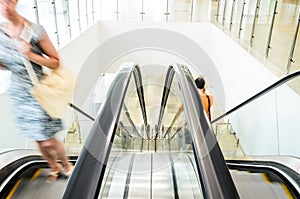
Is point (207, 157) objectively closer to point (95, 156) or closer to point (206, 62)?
point (95, 156)

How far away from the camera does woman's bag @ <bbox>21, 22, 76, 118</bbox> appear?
6.53ft

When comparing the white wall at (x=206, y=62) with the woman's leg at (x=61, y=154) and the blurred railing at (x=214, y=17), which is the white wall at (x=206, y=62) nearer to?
the blurred railing at (x=214, y=17)

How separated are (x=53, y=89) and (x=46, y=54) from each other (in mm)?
244

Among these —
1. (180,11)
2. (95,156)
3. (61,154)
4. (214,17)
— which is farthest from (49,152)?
(180,11)

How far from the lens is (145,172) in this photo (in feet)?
8.48

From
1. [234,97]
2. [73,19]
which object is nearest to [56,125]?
[234,97]

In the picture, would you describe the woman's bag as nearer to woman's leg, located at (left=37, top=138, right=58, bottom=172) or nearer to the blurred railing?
woman's leg, located at (left=37, top=138, right=58, bottom=172)

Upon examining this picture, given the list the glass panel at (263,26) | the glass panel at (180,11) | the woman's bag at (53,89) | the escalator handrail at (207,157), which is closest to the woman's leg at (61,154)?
the woman's bag at (53,89)

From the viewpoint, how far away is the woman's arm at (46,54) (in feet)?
6.11

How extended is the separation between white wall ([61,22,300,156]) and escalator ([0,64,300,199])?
1295mm

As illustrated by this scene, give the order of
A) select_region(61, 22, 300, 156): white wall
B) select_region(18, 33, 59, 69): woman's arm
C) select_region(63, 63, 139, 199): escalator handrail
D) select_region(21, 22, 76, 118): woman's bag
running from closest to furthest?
1. select_region(63, 63, 139, 199): escalator handrail
2. select_region(18, 33, 59, 69): woman's arm
3. select_region(21, 22, 76, 118): woman's bag
4. select_region(61, 22, 300, 156): white wall

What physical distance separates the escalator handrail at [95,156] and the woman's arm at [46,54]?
0.48 m

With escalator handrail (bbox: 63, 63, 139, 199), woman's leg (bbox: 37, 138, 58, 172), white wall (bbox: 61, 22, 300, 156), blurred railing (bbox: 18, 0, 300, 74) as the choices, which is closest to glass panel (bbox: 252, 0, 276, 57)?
blurred railing (bbox: 18, 0, 300, 74)

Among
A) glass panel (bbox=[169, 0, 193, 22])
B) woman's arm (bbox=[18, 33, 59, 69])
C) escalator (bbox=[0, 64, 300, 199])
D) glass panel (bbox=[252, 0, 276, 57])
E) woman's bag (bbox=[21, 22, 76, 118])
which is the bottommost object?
escalator (bbox=[0, 64, 300, 199])
